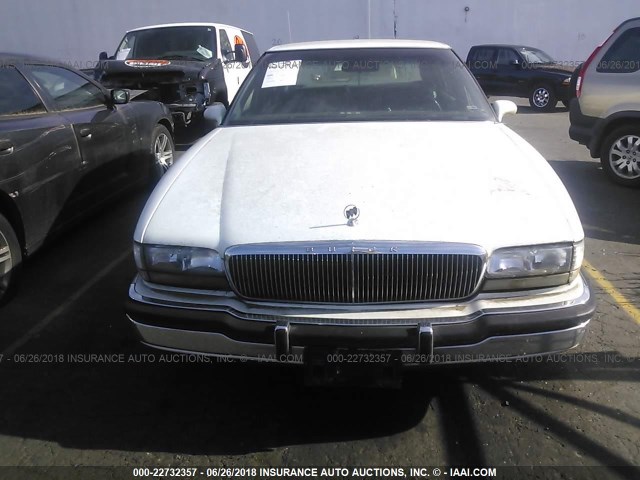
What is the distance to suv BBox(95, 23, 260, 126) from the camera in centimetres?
802

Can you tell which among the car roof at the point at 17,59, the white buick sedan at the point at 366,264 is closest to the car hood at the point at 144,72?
the car roof at the point at 17,59

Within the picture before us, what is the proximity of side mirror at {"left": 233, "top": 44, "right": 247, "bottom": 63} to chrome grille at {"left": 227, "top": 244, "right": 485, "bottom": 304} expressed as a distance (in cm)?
807

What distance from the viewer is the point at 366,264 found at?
2.23m

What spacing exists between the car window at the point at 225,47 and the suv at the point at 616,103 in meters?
5.56

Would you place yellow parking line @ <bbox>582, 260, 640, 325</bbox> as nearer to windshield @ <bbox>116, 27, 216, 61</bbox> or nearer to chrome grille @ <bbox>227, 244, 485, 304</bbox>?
chrome grille @ <bbox>227, 244, 485, 304</bbox>

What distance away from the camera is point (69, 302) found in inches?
150

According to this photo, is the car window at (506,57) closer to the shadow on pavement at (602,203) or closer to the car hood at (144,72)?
the shadow on pavement at (602,203)

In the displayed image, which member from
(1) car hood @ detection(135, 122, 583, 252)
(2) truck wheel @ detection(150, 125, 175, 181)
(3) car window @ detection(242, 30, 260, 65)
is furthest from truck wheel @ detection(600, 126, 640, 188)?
(3) car window @ detection(242, 30, 260, 65)

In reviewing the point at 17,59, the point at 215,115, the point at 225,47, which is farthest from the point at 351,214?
the point at 225,47

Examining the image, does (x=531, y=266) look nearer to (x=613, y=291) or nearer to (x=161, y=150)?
(x=613, y=291)

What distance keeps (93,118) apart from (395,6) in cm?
1876

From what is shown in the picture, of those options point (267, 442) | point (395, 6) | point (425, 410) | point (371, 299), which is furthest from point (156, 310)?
point (395, 6)

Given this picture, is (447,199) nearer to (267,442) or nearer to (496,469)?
(496,469)

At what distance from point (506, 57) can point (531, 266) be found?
1328 cm
